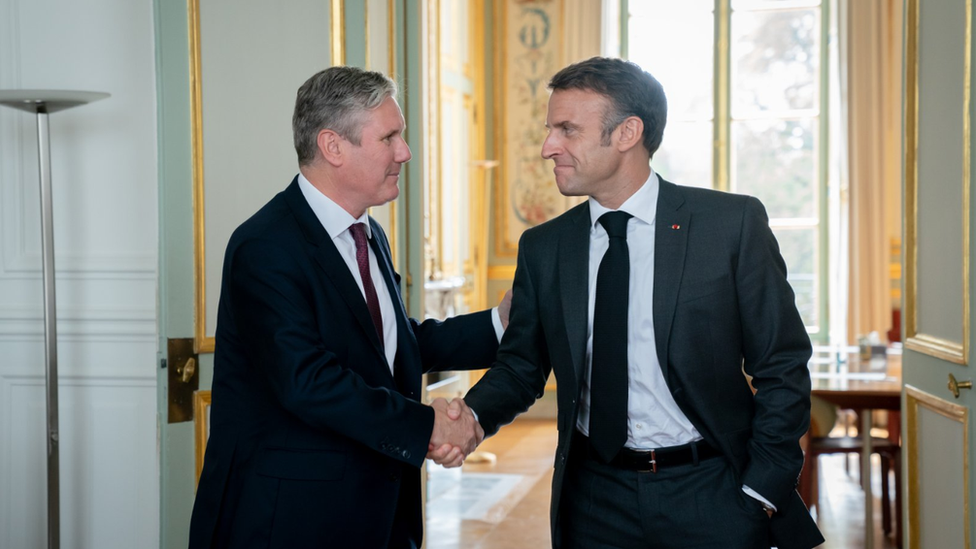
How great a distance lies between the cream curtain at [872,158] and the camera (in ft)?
24.5

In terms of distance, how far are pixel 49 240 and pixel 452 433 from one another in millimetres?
1699

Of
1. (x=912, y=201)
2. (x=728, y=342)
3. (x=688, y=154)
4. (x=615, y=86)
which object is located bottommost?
(x=728, y=342)

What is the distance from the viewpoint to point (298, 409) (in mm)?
1870

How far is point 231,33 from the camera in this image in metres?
2.80

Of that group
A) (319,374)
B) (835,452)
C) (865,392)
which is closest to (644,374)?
(319,374)

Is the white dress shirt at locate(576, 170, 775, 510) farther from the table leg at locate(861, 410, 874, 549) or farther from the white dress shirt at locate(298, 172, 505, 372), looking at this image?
the table leg at locate(861, 410, 874, 549)

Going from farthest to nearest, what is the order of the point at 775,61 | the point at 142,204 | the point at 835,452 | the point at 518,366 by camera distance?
1. the point at 775,61
2. the point at 835,452
3. the point at 142,204
4. the point at 518,366

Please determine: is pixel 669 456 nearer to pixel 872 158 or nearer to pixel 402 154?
pixel 402 154

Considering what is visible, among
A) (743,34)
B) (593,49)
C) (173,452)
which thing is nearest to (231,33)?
(173,452)

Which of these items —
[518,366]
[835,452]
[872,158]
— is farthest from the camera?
[872,158]

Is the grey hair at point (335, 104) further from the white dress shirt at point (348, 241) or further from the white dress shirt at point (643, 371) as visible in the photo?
the white dress shirt at point (643, 371)

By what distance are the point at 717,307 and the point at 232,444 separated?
1.03 meters

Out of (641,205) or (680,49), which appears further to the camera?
(680,49)

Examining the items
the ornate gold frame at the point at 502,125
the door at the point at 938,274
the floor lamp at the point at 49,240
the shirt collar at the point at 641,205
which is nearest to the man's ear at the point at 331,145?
the shirt collar at the point at 641,205
